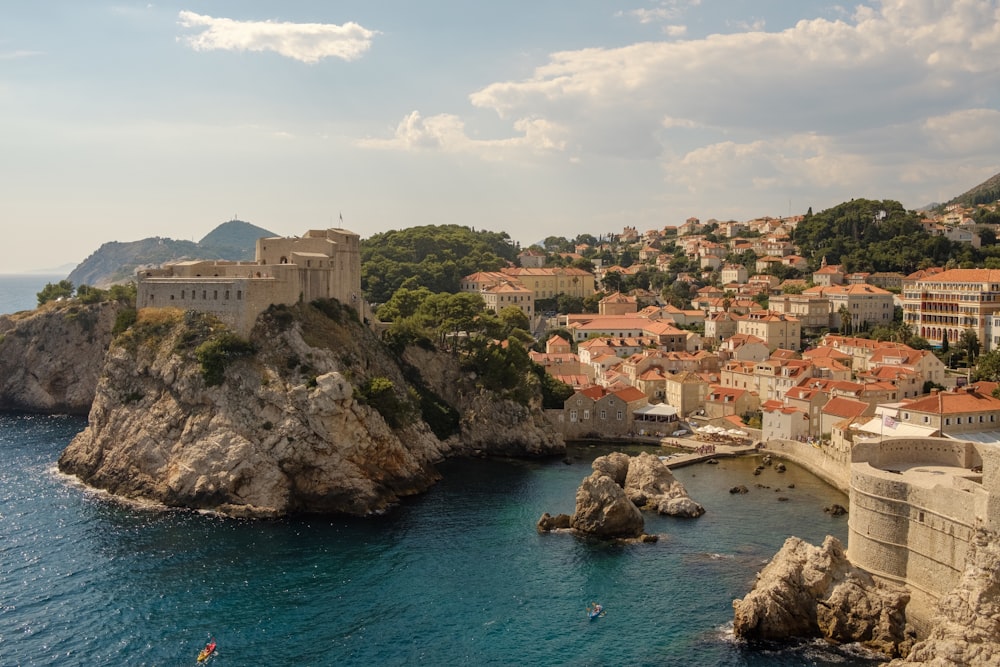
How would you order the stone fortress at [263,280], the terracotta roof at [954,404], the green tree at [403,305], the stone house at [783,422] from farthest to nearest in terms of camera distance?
the green tree at [403,305]
the stone house at [783,422]
the stone fortress at [263,280]
the terracotta roof at [954,404]

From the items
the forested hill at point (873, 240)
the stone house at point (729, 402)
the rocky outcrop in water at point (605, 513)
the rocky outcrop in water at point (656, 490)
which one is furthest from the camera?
the forested hill at point (873, 240)

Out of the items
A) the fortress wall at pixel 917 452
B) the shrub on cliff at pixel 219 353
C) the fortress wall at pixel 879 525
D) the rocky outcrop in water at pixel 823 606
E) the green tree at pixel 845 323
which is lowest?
the rocky outcrop in water at pixel 823 606

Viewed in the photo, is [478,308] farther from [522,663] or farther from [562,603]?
[522,663]

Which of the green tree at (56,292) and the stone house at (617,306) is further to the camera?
the stone house at (617,306)

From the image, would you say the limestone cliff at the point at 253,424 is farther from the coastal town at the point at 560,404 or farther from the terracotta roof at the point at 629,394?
the terracotta roof at the point at 629,394

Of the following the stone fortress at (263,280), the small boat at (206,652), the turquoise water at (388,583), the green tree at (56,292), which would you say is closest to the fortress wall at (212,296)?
the stone fortress at (263,280)

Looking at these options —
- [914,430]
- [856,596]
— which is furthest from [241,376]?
[914,430]

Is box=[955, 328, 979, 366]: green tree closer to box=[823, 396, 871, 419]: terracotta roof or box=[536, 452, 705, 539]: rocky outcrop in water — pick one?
box=[823, 396, 871, 419]: terracotta roof

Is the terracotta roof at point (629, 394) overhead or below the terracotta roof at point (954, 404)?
below

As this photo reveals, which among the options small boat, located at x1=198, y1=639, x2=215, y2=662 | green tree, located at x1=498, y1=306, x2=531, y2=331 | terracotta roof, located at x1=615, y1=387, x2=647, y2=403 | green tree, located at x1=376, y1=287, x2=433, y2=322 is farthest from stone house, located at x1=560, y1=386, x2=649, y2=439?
small boat, located at x1=198, y1=639, x2=215, y2=662
